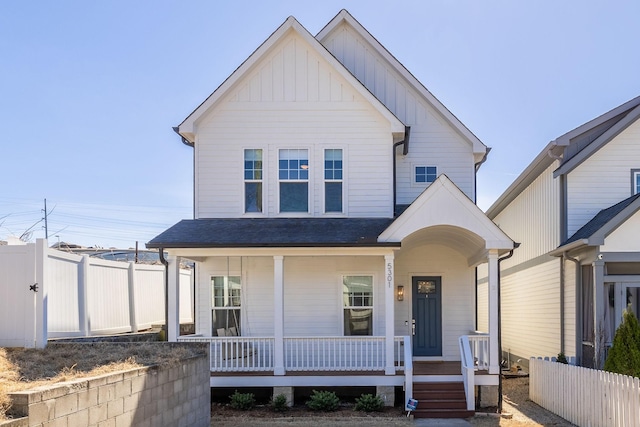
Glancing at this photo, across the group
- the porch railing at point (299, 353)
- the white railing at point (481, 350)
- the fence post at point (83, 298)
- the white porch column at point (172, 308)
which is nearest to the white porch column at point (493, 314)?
the white railing at point (481, 350)

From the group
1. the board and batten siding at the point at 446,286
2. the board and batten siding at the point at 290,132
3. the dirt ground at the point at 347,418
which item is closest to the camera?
the dirt ground at the point at 347,418

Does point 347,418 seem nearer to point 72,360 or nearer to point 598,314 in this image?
point 72,360

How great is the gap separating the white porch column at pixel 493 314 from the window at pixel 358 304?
114 inches

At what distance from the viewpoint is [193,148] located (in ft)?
50.5

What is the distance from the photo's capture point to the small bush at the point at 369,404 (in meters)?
12.4

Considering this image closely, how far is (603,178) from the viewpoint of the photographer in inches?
617

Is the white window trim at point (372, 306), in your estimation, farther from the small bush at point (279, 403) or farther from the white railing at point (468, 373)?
the small bush at point (279, 403)

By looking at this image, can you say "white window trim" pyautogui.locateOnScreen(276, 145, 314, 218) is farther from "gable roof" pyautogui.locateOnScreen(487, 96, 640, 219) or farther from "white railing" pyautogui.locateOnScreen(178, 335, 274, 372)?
"gable roof" pyautogui.locateOnScreen(487, 96, 640, 219)

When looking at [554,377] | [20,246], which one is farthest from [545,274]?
[20,246]

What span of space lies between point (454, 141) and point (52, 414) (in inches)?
470

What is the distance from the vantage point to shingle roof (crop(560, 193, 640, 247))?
13855 mm

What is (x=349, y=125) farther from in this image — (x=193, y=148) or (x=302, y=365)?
(x=302, y=365)

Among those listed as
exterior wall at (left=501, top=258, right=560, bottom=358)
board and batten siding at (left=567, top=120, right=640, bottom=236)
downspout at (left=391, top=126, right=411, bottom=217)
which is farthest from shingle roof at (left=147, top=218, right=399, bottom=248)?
exterior wall at (left=501, top=258, right=560, bottom=358)

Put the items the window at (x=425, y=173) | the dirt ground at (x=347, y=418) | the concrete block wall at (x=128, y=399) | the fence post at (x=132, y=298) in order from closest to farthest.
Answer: the concrete block wall at (x=128, y=399)
the dirt ground at (x=347, y=418)
the fence post at (x=132, y=298)
the window at (x=425, y=173)
